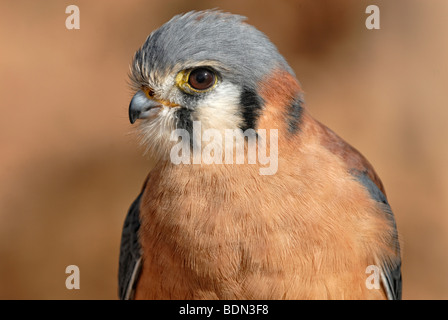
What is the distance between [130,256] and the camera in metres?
3.72

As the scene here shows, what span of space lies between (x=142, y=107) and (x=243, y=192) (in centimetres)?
74

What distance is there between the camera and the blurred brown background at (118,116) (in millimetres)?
5820

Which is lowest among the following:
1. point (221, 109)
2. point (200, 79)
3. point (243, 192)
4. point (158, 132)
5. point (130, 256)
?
point (130, 256)

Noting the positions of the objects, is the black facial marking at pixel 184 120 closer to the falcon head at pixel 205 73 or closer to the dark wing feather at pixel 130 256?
the falcon head at pixel 205 73

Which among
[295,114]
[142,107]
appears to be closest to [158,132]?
[142,107]

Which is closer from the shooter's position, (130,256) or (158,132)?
(158,132)

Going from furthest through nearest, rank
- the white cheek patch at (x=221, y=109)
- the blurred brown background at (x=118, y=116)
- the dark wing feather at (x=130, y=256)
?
the blurred brown background at (x=118, y=116), the dark wing feather at (x=130, y=256), the white cheek patch at (x=221, y=109)

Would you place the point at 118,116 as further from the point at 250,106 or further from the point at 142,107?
the point at 250,106

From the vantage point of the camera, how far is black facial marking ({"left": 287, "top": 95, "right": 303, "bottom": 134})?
3068mm

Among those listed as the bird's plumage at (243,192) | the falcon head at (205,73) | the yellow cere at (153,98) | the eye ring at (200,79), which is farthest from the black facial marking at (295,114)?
the yellow cere at (153,98)

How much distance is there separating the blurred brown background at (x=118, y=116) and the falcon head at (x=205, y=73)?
2.83m

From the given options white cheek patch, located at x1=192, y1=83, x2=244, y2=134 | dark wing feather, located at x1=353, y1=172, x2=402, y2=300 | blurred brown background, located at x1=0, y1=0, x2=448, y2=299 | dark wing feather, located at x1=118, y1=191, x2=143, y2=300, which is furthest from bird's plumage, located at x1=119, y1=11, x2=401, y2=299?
blurred brown background, located at x1=0, y1=0, x2=448, y2=299

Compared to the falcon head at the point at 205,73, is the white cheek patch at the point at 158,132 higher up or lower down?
lower down

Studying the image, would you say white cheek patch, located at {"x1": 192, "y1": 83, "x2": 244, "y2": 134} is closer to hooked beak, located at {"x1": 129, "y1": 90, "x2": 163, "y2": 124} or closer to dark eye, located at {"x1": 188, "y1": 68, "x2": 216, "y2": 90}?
dark eye, located at {"x1": 188, "y1": 68, "x2": 216, "y2": 90}
